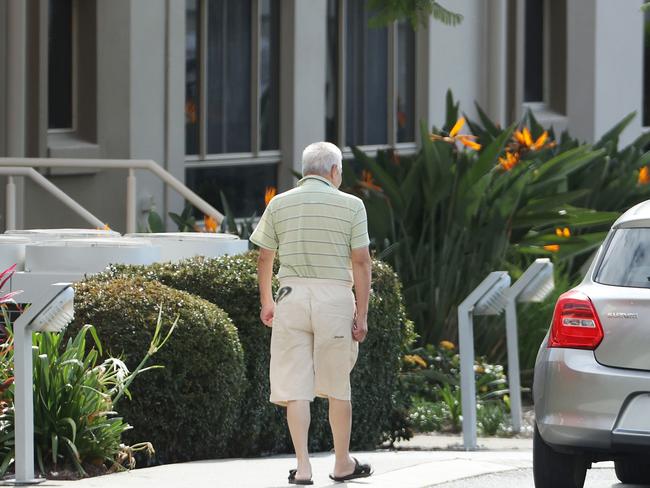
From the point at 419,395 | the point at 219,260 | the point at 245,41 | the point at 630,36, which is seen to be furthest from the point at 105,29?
the point at 630,36

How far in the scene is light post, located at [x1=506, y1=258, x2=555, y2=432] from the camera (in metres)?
10.9

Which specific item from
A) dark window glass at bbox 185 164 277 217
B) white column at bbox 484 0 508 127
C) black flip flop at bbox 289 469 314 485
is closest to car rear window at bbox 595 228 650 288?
black flip flop at bbox 289 469 314 485

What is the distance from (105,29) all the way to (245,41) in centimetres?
232

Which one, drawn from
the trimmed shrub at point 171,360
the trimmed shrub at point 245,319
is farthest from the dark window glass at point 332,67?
the trimmed shrub at point 171,360

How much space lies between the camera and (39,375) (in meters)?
8.20

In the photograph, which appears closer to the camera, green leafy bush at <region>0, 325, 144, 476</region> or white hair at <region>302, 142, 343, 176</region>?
white hair at <region>302, 142, 343, 176</region>

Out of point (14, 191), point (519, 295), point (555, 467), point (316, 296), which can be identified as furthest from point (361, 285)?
point (14, 191)

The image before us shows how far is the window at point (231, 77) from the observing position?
54.0 feet

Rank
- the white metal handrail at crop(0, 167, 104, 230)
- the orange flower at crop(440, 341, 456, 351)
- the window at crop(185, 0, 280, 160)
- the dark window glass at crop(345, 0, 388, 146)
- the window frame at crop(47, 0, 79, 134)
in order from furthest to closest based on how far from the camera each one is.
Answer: the dark window glass at crop(345, 0, 388, 146) < the window at crop(185, 0, 280, 160) < the window frame at crop(47, 0, 79, 134) < the orange flower at crop(440, 341, 456, 351) < the white metal handrail at crop(0, 167, 104, 230)

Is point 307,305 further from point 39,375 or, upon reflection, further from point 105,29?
point 105,29

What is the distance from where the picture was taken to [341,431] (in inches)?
304

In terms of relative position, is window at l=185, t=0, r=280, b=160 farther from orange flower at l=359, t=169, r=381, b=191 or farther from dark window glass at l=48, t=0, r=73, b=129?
orange flower at l=359, t=169, r=381, b=191

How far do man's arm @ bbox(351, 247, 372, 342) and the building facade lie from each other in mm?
6993

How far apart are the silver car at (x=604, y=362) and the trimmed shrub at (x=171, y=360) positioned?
216cm
